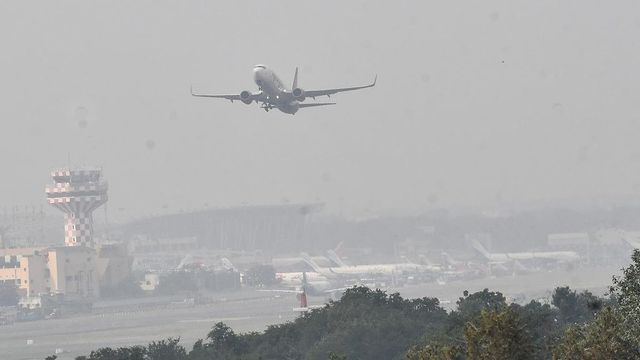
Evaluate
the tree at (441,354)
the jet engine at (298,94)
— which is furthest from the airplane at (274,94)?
the tree at (441,354)

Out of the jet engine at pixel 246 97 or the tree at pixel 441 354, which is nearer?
the tree at pixel 441 354

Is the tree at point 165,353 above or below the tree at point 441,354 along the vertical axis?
above

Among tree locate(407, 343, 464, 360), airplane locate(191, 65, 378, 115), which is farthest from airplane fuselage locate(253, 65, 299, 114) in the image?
tree locate(407, 343, 464, 360)

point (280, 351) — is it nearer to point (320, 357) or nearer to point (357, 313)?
point (320, 357)

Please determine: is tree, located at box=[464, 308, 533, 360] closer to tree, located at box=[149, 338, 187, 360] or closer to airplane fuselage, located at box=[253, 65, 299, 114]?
tree, located at box=[149, 338, 187, 360]

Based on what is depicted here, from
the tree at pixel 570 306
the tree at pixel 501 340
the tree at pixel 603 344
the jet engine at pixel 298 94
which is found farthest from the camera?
the jet engine at pixel 298 94

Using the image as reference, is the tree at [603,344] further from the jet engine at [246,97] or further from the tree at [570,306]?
the jet engine at [246,97]

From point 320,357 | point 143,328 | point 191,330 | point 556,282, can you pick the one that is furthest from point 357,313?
point 556,282
